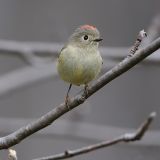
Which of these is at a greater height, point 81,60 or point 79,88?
point 79,88

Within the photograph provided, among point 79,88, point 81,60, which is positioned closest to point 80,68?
point 81,60

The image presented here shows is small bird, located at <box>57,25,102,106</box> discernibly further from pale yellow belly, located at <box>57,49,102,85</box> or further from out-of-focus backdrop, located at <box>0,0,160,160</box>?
out-of-focus backdrop, located at <box>0,0,160,160</box>

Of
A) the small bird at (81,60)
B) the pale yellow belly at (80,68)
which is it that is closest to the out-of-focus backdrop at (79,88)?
the small bird at (81,60)

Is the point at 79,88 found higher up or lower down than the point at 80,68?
higher up

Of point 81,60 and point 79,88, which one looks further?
point 79,88

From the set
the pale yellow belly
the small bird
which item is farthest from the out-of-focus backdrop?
the pale yellow belly

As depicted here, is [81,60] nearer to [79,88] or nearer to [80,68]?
[80,68]

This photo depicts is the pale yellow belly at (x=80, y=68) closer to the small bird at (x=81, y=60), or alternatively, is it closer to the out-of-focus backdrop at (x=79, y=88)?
the small bird at (x=81, y=60)

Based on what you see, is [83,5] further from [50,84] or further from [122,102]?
[122,102]

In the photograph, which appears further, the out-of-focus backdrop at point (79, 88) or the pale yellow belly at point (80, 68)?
the out-of-focus backdrop at point (79, 88)

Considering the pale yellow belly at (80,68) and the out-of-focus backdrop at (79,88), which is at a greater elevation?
the out-of-focus backdrop at (79,88)
